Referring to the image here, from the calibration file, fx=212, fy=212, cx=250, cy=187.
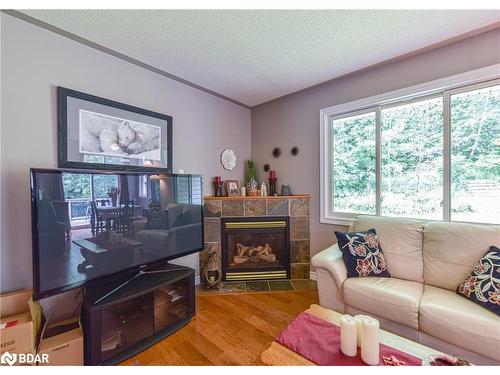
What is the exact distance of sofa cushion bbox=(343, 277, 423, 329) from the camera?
1461 mm

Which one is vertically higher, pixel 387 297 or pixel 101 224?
pixel 101 224

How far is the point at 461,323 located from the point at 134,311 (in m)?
2.19

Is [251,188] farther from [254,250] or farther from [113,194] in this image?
[113,194]

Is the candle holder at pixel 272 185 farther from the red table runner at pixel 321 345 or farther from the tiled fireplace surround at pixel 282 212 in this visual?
the red table runner at pixel 321 345

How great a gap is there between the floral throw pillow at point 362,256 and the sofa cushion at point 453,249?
343 millimetres

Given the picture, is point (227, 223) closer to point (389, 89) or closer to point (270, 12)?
point (270, 12)

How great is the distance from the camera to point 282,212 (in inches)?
108

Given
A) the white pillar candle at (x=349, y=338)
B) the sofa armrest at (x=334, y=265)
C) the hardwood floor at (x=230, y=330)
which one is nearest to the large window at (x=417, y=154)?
the sofa armrest at (x=334, y=265)

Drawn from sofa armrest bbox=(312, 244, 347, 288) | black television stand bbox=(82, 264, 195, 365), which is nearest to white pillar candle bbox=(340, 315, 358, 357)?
sofa armrest bbox=(312, 244, 347, 288)

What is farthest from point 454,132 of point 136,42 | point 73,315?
point 73,315

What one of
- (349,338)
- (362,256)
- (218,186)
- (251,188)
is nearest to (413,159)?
(362,256)

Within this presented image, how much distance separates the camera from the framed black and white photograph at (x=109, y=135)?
169cm

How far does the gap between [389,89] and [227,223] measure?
236 cm

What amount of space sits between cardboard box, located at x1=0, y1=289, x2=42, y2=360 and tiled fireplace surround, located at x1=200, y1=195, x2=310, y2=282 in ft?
5.33
